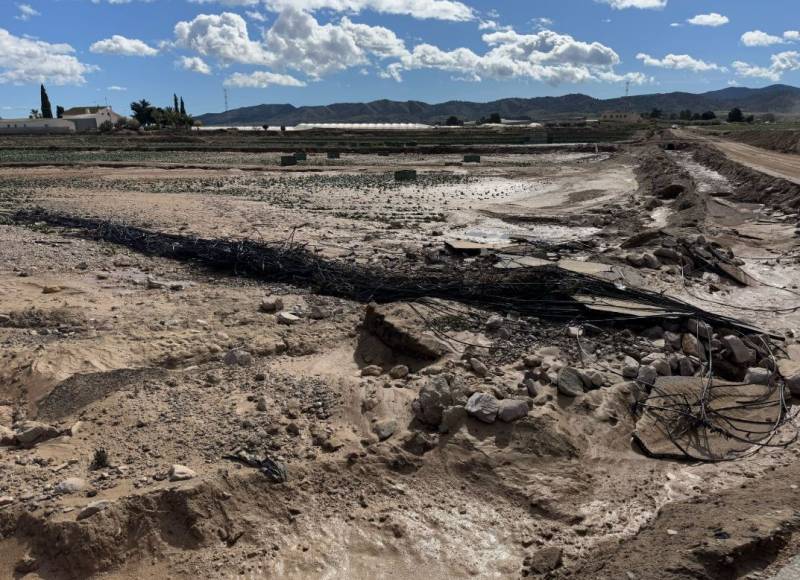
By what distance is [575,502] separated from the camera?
4582mm

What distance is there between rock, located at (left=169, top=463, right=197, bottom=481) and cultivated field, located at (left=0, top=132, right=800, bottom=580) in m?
0.02

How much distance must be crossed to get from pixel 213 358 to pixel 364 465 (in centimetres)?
272

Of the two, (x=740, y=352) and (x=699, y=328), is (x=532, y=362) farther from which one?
(x=740, y=352)

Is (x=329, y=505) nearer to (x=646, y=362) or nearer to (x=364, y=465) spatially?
(x=364, y=465)

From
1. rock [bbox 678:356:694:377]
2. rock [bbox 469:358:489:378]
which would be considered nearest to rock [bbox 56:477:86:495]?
rock [bbox 469:358:489:378]

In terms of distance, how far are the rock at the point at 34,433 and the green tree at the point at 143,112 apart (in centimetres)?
10179

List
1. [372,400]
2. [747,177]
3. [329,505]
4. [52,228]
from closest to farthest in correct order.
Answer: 1. [329,505]
2. [372,400]
3. [52,228]
4. [747,177]

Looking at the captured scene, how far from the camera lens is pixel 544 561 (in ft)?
13.1

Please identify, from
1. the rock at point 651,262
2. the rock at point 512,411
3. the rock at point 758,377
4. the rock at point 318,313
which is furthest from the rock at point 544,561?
the rock at point 651,262

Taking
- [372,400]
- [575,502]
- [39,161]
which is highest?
[39,161]

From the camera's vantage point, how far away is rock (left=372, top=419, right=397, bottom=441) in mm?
5168

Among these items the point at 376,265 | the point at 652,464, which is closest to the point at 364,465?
the point at 652,464

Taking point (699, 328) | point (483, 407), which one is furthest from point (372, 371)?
point (699, 328)

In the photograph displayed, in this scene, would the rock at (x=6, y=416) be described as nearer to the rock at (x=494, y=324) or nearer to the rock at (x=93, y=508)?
the rock at (x=93, y=508)
